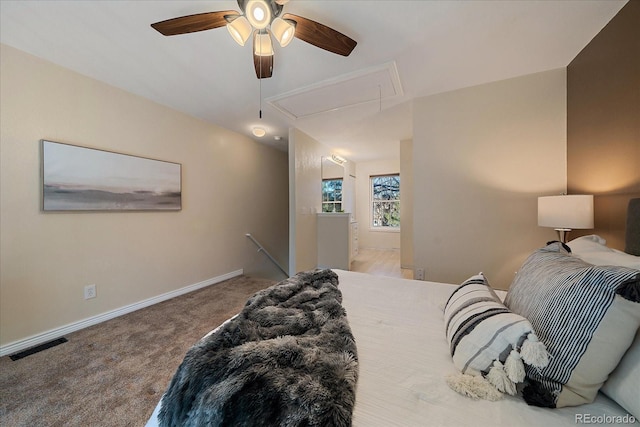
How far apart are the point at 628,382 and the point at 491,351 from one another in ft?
0.96

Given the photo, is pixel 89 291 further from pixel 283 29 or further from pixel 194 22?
pixel 283 29

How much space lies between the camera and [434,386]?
683 millimetres

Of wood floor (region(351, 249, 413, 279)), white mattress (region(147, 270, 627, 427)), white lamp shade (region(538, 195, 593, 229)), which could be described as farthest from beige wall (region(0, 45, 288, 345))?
white lamp shade (region(538, 195, 593, 229))

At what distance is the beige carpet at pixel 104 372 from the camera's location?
1.20 meters

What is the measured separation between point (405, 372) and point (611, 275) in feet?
2.18

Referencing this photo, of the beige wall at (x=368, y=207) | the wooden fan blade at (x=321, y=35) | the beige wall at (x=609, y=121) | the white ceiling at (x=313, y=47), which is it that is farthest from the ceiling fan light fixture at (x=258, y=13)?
the beige wall at (x=368, y=207)

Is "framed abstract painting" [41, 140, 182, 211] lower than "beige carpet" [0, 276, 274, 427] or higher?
higher

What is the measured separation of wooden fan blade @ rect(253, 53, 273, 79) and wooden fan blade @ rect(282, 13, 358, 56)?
1.01ft

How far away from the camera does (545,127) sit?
2104 mm

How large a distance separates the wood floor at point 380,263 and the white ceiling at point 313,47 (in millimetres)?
2740

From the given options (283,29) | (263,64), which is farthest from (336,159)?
(283,29)

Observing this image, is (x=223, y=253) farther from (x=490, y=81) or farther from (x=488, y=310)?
(x=490, y=81)

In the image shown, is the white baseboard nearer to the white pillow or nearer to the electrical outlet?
the electrical outlet

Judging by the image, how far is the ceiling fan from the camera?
129 cm
